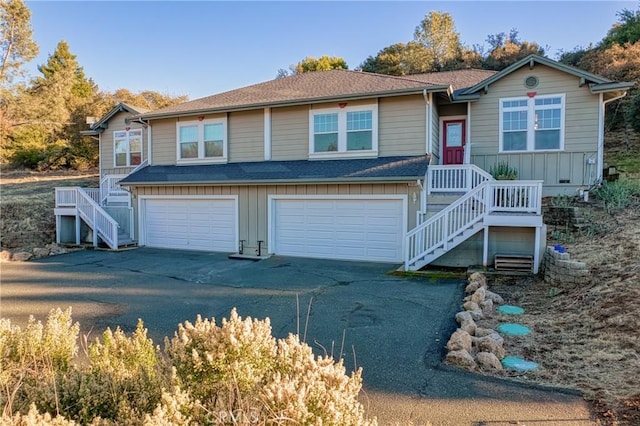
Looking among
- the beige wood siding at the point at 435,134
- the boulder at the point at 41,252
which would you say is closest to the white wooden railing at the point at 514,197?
the beige wood siding at the point at 435,134

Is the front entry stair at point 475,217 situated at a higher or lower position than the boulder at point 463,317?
higher

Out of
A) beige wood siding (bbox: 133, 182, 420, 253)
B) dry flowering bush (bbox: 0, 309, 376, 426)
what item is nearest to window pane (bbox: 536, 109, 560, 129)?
beige wood siding (bbox: 133, 182, 420, 253)

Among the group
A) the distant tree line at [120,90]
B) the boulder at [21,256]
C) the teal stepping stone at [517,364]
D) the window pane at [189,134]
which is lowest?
the boulder at [21,256]

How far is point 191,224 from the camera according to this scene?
13953 mm

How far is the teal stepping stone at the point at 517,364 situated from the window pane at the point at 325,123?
9.15m

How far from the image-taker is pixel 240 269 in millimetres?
10406

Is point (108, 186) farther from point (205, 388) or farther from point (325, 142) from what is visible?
point (205, 388)

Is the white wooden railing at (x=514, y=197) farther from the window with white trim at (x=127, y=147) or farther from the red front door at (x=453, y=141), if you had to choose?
the window with white trim at (x=127, y=147)

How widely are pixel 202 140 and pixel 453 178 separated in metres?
8.77

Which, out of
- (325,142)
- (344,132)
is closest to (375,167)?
(344,132)

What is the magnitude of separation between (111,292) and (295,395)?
24.3 feet

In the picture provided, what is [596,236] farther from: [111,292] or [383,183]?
[111,292]

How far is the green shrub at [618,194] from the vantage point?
1080cm

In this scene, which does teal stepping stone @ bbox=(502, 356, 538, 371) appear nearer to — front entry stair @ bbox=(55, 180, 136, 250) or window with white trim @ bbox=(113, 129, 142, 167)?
front entry stair @ bbox=(55, 180, 136, 250)
